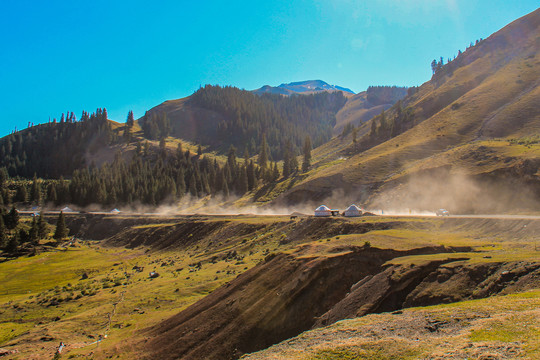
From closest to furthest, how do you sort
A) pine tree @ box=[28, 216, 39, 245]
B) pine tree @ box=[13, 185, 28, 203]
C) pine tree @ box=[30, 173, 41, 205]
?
pine tree @ box=[28, 216, 39, 245] → pine tree @ box=[30, 173, 41, 205] → pine tree @ box=[13, 185, 28, 203]

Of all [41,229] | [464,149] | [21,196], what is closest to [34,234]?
[41,229]

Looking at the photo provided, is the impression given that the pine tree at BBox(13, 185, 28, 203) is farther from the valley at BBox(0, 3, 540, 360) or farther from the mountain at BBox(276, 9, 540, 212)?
the mountain at BBox(276, 9, 540, 212)

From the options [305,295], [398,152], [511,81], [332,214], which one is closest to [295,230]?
[332,214]

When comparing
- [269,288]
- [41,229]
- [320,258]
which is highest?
[41,229]

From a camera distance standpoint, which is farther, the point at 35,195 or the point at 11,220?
the point at 35,195

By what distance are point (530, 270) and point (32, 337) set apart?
38.0m

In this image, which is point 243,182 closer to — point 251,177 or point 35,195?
point 251,177

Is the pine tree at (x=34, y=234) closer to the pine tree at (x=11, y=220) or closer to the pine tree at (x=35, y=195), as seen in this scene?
the pine tree at (x=11, y=220)

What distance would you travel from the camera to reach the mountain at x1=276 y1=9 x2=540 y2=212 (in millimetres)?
65938

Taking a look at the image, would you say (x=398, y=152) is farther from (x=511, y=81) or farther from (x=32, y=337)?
(x=32, y=337)

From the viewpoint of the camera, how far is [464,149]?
8469 centimetres

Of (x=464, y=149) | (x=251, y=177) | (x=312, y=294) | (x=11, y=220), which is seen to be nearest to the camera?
(x=312, y=294)

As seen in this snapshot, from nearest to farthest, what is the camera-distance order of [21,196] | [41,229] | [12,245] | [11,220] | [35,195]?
[12,245], [41,229], [11,220], [21,196], [35,195]

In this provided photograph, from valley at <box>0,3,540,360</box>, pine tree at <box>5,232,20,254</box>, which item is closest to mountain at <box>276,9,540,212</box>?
valley at <box>0,3,540,360</box>
